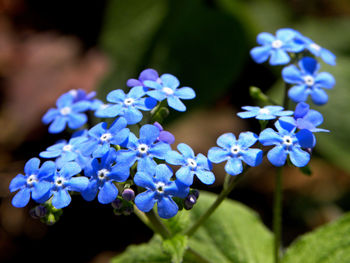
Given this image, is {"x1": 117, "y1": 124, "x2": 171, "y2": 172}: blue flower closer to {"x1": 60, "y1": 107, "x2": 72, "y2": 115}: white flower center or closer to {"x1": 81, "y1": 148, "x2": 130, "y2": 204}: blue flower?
{"x1": 81, "y1": 148, "x2": 130, "y2": 204}: blue flower

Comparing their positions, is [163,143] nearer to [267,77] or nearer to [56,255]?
[56,255]

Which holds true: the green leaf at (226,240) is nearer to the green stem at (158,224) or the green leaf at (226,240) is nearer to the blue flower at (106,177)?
the green stem at (158,224)

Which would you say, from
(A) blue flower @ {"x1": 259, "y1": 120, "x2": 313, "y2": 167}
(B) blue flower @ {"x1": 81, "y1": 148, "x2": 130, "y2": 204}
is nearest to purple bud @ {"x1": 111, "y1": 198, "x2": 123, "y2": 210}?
(B) blue flower @ {"x1": 81, "y1": 148, "x2": 130, "y2": 204}

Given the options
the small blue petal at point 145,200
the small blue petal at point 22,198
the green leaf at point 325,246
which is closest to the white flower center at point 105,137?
the small blue petal at point 145,200

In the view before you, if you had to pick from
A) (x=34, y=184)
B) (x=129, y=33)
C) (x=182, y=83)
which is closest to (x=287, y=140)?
(x=34, y=184)

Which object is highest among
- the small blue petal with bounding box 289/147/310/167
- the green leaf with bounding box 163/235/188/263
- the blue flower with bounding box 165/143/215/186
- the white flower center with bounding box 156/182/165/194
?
the small blue petal with bounding box 289/147/310/167

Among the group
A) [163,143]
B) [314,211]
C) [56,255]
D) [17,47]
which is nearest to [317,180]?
[314,211]
